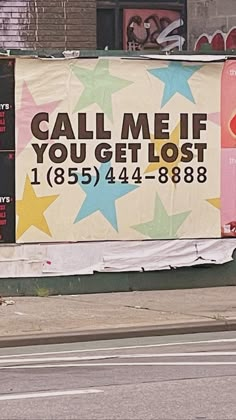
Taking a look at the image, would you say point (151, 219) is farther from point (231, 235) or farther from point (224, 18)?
point (224, 18)

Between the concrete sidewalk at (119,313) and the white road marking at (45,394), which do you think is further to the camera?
the concrete sidewalk at (119,313)

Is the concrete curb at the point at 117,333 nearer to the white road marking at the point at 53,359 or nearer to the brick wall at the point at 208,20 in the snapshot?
the white road marking at the point at 53,359

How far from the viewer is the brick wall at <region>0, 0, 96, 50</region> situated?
21.6m

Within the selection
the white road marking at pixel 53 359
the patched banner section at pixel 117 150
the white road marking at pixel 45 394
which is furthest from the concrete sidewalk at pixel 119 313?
the white road marking at pixel 45 394

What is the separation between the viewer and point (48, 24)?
71.7ft

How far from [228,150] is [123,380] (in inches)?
311

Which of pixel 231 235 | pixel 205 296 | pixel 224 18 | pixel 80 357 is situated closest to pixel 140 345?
pixel 80 357

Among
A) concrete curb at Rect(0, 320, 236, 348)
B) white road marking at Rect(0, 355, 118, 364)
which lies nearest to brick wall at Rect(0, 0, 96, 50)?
concrete curb at Rect(0, 320, 236, 348)

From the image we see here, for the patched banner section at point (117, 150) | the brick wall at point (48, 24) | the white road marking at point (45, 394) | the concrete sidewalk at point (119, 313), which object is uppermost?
the brick wall at point (48, 24)

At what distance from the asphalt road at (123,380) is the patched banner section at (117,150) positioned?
376 cm

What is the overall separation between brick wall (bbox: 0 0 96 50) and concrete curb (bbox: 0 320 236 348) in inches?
339

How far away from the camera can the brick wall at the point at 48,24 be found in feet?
70.8

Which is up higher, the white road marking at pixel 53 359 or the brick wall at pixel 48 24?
the brick wall at pixel 48 24

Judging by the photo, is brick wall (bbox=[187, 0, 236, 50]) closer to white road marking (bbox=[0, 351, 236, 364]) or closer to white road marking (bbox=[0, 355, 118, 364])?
white road marking (bbox=[0, 351, 236, 364])
